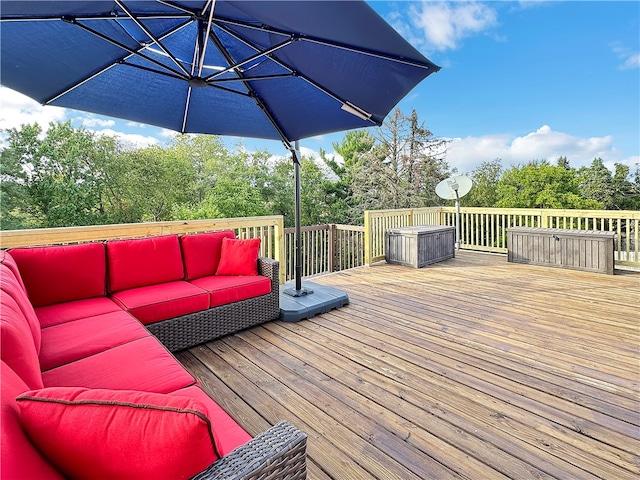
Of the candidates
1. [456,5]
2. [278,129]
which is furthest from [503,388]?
[456,5]

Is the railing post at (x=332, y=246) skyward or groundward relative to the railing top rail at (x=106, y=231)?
groundward

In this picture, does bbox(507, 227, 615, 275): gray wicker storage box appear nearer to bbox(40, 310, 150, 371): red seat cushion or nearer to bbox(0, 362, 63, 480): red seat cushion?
bbox(40, 310, 150, 371): red seat cushion

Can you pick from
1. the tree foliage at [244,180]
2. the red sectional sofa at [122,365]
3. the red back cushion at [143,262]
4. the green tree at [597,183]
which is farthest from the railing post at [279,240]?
the green tree at [597,183]

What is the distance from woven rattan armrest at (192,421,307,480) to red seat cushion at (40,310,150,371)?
1.34 m

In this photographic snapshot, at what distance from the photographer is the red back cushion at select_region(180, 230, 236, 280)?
3320 mm

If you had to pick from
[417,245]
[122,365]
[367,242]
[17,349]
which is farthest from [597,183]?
[17,349]

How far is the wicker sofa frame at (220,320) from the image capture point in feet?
8.98

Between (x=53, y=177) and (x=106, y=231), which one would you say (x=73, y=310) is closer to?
(x=106, y=231)

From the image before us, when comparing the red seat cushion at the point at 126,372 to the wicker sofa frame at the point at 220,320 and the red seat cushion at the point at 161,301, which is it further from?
the wicker sofa frame at the point at 220,320

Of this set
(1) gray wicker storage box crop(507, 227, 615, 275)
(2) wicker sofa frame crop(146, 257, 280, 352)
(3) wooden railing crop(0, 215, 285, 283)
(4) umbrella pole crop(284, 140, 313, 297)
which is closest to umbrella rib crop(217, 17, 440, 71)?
(4) umbrella pole crop(284, 140, 313, 297)

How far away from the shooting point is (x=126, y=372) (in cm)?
A: 161

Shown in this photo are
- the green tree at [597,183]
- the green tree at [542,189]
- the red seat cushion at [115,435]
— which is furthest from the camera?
the green tree at [542,189]

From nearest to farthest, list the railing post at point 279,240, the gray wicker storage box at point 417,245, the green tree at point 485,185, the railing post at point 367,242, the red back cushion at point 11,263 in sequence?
the red back cushion at point 11,263 → the railing post at point 279,240 → the gray wicker storage box at point 417,245 → the railing post at point 367,242 → the green tree at point 485,185

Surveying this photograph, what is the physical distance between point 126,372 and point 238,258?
6.15 ft
